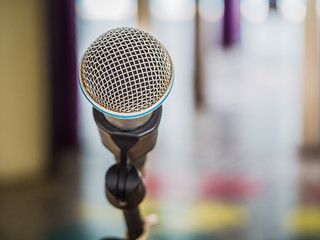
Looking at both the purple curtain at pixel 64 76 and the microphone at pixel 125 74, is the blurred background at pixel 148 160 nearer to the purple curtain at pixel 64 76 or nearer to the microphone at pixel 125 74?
the purple curtain at pixel 64 76

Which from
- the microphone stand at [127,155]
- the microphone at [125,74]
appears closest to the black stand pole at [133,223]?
the microphone stand at [127,155]

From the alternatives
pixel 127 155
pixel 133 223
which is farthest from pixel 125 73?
pixel 133 223

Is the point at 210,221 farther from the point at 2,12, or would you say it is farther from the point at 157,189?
the point at 2,12

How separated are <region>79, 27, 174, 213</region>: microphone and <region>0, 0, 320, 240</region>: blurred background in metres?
1.93

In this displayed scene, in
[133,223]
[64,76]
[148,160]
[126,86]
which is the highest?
[126,86]

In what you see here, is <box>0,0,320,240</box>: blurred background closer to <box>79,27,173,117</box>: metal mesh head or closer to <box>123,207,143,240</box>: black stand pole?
<box>123,207,143,240</box>: black stand pole

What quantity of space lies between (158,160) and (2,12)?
1938mm

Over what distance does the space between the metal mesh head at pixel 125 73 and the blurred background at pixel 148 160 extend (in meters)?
1.99

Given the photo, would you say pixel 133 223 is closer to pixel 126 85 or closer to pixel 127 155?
pixel 127 155

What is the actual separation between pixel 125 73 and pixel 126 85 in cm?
2

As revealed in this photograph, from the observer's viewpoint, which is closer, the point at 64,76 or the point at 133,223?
the point at 133,223

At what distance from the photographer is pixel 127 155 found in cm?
70

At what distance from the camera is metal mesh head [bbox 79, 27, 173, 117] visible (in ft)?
2.06

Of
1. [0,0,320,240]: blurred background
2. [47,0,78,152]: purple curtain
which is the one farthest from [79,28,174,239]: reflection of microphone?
[47,0,78,152]: purple curtain
